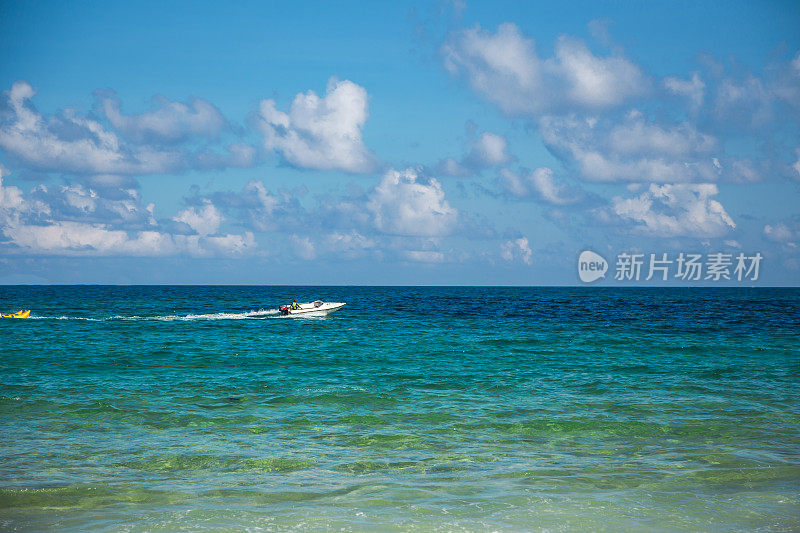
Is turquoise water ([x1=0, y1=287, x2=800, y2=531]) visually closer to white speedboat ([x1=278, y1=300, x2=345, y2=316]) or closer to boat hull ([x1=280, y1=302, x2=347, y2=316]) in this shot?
white speedboat ([x1=278, y1=300, x2=345, y2=316])

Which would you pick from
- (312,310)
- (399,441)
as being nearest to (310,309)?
(312,310)

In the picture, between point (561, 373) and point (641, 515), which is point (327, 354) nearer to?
point (561, 373)

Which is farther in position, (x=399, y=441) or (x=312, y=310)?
(x=312, y=310)

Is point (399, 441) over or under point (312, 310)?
under

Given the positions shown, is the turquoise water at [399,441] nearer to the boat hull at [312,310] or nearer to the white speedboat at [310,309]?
the white speedboat at [310,309]

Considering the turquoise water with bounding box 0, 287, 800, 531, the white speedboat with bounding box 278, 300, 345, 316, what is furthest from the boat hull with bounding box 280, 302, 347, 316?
the turquoise water with bounding box 0, 287, 800, 531

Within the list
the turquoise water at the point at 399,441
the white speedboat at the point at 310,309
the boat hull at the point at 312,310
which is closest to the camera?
the turquoise water at the point at 399,441

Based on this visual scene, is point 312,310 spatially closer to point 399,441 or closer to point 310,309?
point 310,309

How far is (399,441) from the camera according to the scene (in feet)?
47.8

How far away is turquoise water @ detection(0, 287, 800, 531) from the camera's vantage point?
995 cm

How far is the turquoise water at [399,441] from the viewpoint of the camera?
995cm

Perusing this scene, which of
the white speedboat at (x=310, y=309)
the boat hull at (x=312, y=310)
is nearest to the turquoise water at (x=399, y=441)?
the white speedboat at (x=310, y=309)

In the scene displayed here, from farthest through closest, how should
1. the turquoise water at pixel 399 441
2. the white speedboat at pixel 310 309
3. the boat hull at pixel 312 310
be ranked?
the boat hull at pixel 312 310
the white speedboat at pixel 310 309
the turquoise water at pixel 399 441

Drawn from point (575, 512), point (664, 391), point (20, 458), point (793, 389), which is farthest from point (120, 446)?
point (793, 389)
